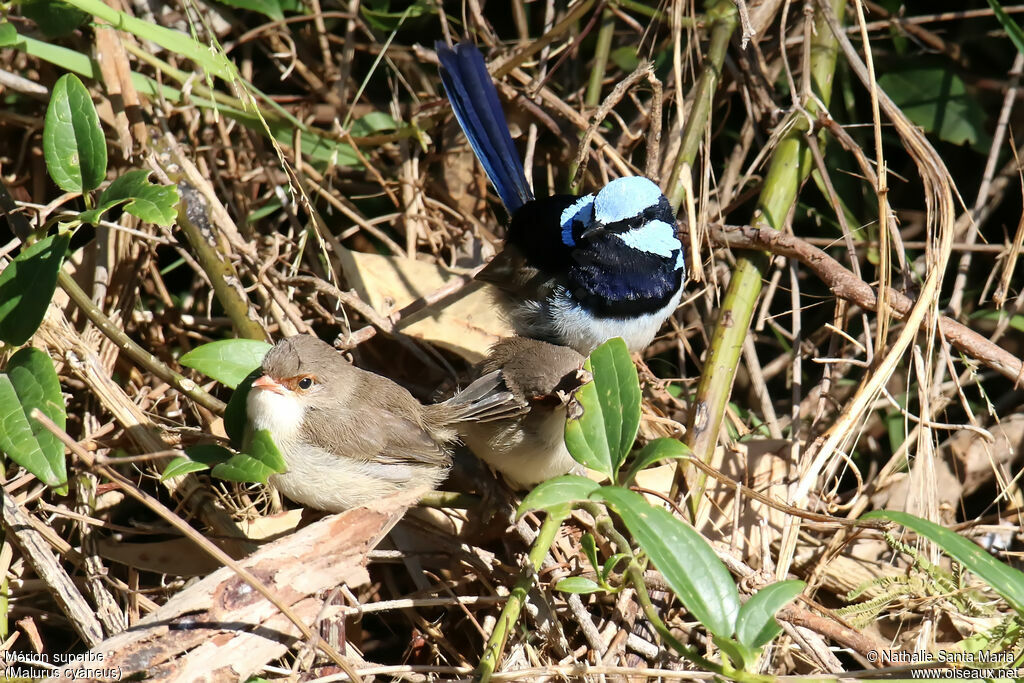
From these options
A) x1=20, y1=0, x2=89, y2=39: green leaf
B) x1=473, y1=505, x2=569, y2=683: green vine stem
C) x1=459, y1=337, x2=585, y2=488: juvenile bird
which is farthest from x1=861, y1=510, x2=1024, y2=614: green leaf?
x1=20, y1=0, x2=89, y2=39: green leaf

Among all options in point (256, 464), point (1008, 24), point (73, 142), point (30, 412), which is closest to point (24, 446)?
point (30, 412)

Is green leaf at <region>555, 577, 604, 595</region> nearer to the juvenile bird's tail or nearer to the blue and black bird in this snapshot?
the juvenile bird's tail

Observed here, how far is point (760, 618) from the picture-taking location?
201 centimetres

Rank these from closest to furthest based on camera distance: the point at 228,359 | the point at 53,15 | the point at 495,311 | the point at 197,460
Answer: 1. the point at 197,460
2. the point at 228,359
3. the point at 53,15
4. the point at 495,311

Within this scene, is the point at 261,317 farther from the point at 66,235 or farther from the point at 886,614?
the point at 886,614

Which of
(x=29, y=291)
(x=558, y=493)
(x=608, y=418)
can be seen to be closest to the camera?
(x=558, y=493)

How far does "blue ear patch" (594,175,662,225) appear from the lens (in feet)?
11.8

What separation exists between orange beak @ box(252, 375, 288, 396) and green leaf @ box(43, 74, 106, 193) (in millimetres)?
768

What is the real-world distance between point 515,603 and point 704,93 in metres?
2.41

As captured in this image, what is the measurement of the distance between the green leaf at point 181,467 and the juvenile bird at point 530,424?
3.26ft

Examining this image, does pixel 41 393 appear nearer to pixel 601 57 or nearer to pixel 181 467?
pixel 181 467

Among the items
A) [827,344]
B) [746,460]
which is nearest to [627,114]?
[827,344]

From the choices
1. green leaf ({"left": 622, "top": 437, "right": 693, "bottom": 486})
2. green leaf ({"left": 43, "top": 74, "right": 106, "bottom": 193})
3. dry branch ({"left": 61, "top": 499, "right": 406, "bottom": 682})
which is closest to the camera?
green leaf ({"left": 622, "top": 437, "right": 693, "bottom": 486})

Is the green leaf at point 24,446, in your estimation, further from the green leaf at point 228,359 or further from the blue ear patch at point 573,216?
the blue ear patch at point 573,216
